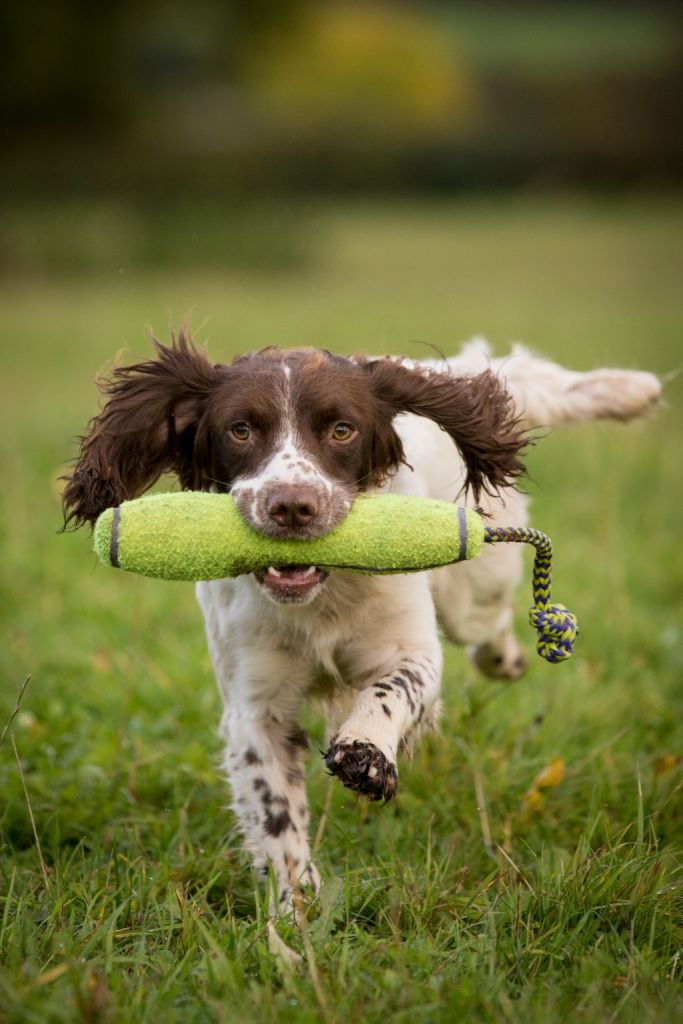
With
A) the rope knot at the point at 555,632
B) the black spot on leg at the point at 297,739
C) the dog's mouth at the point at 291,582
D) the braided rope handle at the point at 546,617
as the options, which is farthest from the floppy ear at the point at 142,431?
the rope knot at the point at 555,632

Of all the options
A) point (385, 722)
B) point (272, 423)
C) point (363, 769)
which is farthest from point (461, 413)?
point (363, 769)

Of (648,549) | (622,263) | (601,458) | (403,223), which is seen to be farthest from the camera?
(403,223)

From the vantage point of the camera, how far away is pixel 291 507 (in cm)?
251

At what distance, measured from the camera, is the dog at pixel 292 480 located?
9.21 ft

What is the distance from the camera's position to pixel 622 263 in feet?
63.7

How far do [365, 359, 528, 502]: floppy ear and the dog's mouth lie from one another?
0.56m

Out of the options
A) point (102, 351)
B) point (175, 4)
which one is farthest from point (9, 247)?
point (175, 4)

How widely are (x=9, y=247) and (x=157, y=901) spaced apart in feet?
66.3

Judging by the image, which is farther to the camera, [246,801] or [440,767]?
[440,767]

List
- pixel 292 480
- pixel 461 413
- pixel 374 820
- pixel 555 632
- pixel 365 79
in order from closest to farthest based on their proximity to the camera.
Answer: pixel 292 480 < pixel 555 632 < pixel 461 413 < pixel 374 820 < pixel 365 79

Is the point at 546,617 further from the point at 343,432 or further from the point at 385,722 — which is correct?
the point at 343,432

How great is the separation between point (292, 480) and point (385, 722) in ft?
1.87

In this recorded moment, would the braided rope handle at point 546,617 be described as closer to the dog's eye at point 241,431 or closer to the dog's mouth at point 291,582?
the dog's mouth at point 291,582

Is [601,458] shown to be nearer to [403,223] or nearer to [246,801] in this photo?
[246,801]
